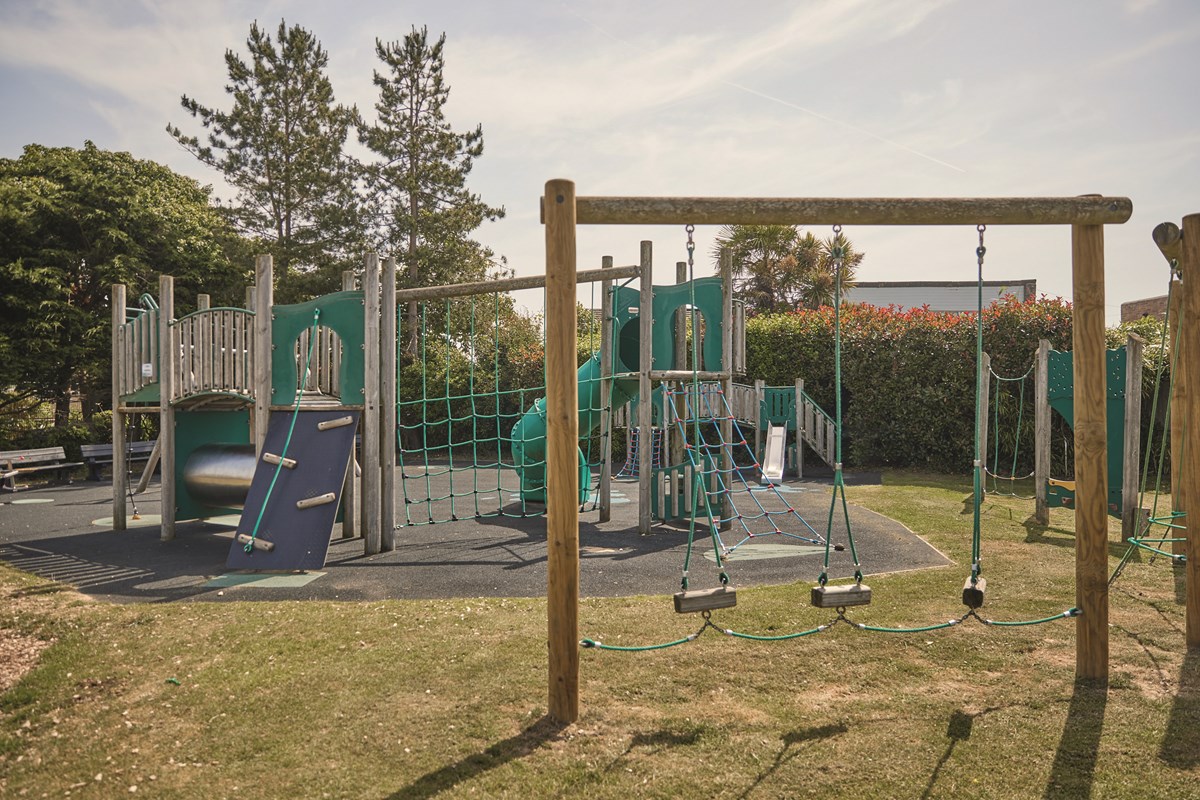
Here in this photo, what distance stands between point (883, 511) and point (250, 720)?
29.1ft

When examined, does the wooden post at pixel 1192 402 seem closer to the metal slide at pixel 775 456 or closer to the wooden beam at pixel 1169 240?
Result: the wooden beam at pixel 1169 240

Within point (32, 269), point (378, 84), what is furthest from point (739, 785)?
point (378, 84)

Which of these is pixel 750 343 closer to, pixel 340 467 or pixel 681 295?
pixel 681 295

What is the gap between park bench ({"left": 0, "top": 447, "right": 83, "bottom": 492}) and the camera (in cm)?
1455

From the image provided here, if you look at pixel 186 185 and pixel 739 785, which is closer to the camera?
pixel 739 785

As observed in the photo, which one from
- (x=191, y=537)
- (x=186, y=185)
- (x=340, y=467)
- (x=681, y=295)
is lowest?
(x=191, y=537)

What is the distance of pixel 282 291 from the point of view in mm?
27938

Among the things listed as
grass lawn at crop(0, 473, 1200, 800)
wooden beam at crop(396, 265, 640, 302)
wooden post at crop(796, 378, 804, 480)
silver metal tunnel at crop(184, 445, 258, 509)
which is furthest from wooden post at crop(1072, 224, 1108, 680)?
wooden post at crop(796, 378, 804, 480)

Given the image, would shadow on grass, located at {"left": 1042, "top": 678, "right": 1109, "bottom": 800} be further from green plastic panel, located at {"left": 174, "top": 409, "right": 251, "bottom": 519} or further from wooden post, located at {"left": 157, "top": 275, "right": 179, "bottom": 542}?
green plastic panel, located at {"left": 174, "top": 409, "right": 251, "bottom": 519}

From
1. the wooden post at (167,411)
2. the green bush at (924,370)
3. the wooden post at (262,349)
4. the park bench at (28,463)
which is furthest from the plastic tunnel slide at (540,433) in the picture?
the park bench at (28,463)

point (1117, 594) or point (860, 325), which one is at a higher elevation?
point (860, 325)

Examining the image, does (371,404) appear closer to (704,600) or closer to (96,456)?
(704,600)

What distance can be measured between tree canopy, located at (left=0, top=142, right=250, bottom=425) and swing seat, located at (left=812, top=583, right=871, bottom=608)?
20.1 meters

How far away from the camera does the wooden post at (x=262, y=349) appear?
840 cm
